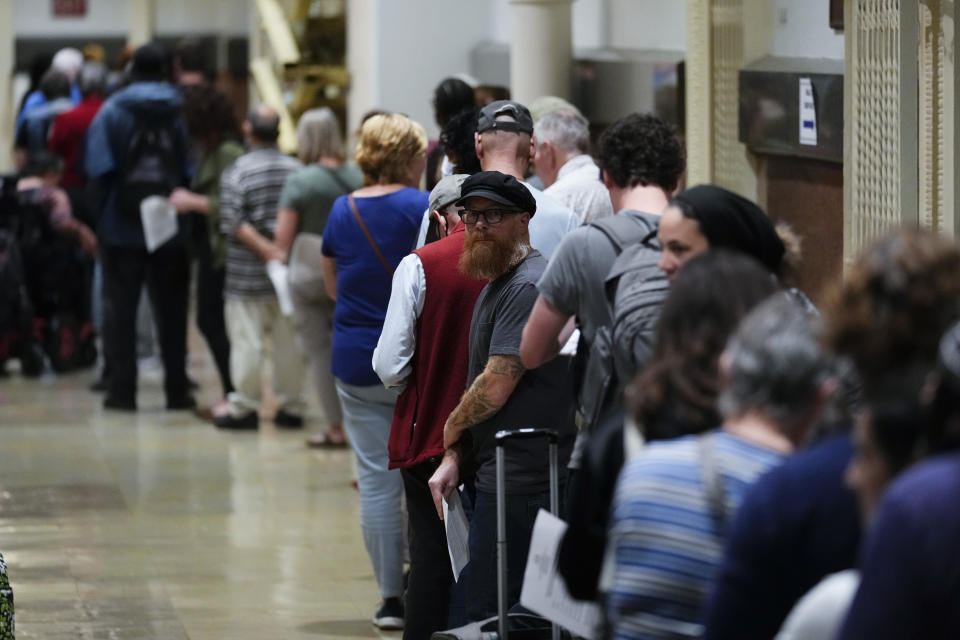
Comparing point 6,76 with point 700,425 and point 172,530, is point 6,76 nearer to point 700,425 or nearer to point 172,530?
point 172,530

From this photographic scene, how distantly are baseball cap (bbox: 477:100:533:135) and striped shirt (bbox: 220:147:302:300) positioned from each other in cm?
421

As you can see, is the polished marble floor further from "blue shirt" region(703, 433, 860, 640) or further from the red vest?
"blue shirt" region(703, 433, 860, 640)

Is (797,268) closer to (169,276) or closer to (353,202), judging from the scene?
(353,202)

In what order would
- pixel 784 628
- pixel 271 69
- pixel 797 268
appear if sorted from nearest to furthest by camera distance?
pixel 784 628 < pixel 797 268 < pixel 271 69

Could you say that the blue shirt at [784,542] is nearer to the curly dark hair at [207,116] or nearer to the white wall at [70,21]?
the curly dark hair at [207,116]

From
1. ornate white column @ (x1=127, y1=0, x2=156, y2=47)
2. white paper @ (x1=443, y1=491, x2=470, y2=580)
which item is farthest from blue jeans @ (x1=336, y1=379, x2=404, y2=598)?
ornate white column @ (x1=127, y1=0, x2=156, y2=47)

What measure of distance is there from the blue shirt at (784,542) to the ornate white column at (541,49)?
25.0 ft

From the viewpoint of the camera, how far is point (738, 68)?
24.8ft

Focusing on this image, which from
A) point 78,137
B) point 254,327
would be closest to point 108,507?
point 254,327

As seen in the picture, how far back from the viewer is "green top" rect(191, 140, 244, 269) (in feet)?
32.6

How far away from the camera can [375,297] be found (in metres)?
6.15

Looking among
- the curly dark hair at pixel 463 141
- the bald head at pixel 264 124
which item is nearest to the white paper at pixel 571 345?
the curly dark hair at pixel 463 141

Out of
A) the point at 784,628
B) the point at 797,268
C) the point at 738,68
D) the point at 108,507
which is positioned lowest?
the point at 108,507

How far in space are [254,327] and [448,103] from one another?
3178 mm
